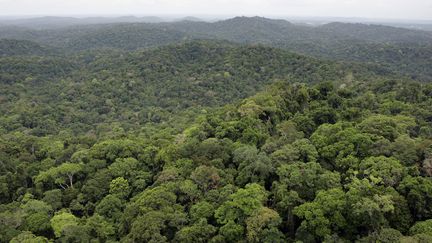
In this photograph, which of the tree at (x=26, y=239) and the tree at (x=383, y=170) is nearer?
the tree at (x=383, y=170)

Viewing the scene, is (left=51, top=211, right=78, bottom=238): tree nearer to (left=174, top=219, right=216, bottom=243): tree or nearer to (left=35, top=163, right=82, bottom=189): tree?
(left=35, top=163, right=82, bottom=189): tree

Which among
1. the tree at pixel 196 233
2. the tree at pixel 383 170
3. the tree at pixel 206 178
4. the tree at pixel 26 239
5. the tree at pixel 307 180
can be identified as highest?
the tree at pixel 383 170

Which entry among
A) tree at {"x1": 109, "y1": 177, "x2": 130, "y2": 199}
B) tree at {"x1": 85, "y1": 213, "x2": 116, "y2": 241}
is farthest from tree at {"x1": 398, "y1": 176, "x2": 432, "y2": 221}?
tree at {"x1": 109, "y1": 177, "x2": 130, "y2": 199}

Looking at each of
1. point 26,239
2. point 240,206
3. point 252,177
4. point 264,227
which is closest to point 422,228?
point 264,227

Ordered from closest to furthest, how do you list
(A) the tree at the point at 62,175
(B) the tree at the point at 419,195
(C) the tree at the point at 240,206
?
(B) the tree at the point at 419,195 → (C) the tree at the point at 240,206 → (A) the tree at the point at 62,175

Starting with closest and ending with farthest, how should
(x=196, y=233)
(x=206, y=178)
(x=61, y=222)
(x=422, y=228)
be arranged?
1. (x=422, y=228)
2. (x=196, y=233)
3. (x=61, y=222)
4. (x=206, y=178)

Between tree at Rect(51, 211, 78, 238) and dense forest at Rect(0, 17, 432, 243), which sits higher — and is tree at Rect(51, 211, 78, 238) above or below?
below

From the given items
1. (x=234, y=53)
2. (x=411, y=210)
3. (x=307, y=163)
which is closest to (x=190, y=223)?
(x=307, y=163)

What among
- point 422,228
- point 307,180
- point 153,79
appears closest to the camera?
point 422,228

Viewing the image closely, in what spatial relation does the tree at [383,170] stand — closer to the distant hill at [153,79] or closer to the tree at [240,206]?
the tree at [240,206]

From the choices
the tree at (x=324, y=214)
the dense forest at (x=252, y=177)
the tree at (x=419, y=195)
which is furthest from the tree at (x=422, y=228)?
the tree at (x=324, y=214)

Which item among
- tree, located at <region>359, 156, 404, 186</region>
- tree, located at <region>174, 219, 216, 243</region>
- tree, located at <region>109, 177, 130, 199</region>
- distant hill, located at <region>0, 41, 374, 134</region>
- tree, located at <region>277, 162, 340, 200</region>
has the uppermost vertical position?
tree, located at <region>359, 156, 404, 186</region>

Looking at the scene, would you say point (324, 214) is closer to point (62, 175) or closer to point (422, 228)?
point (422, 228)
